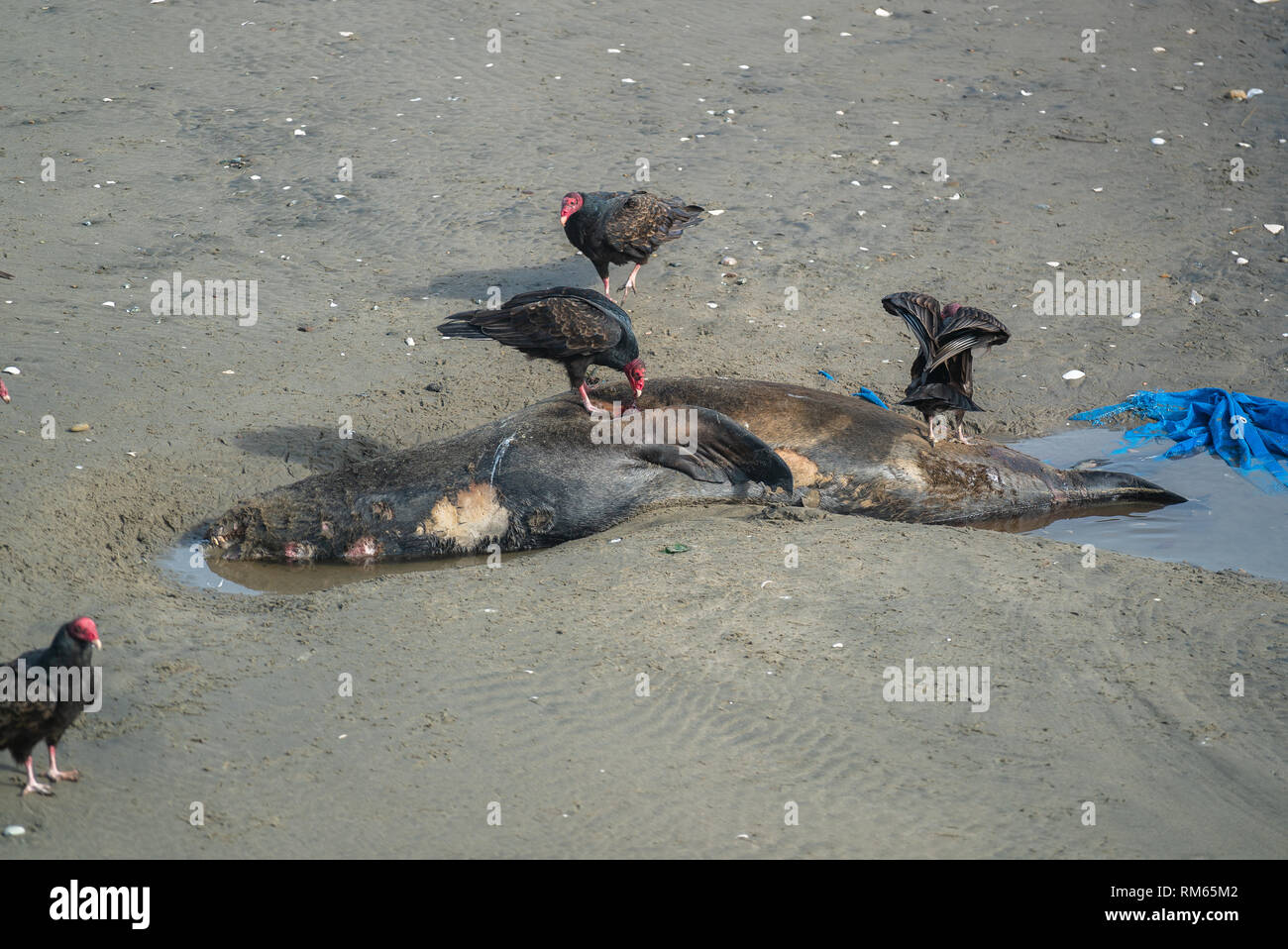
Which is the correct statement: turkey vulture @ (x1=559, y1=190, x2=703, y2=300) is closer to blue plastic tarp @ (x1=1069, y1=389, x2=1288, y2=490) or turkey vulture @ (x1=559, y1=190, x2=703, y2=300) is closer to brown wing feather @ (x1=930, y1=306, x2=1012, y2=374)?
brown wing feather @ (x1=930, y1=306, x2=1012, y2=374)

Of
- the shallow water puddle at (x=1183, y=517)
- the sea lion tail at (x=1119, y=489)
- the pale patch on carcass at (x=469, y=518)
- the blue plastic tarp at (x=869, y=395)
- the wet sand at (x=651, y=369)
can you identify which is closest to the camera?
the wet sand at (x=651, y=369)

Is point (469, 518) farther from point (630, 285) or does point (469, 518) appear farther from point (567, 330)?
point (630, 285)

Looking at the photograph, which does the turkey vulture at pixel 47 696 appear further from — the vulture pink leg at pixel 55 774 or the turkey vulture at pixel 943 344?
the turkey vulture at pixel 943 344

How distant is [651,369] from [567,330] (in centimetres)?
176

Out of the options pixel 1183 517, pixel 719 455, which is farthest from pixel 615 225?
pixel 1183 517

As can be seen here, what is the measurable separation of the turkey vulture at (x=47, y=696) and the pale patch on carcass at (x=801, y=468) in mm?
3970

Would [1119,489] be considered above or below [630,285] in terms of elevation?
below

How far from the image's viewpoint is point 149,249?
8945mm

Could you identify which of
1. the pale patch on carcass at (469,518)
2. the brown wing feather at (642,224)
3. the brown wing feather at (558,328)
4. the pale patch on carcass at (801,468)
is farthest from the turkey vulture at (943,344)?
the pale patch on carcass at (469,518)

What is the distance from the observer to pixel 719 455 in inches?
257

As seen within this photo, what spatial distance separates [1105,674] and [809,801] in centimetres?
161

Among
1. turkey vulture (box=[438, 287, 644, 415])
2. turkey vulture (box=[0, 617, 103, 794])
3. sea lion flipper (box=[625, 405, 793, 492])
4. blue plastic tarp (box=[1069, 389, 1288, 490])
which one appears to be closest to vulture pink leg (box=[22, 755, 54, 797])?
turkey vulture (box=[0, 617, 103, 794])

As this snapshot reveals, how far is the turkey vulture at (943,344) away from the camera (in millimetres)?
6602

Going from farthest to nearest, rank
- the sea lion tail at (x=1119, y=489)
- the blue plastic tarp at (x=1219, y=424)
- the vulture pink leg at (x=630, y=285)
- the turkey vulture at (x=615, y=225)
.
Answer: the vulture pink leg at (x=630, y=285) < the turkey vulture at (x=615, y=225) < the blue plastic tarp at (x=1219, y=424) < the sea lion tail at (x=1119, y=489)
